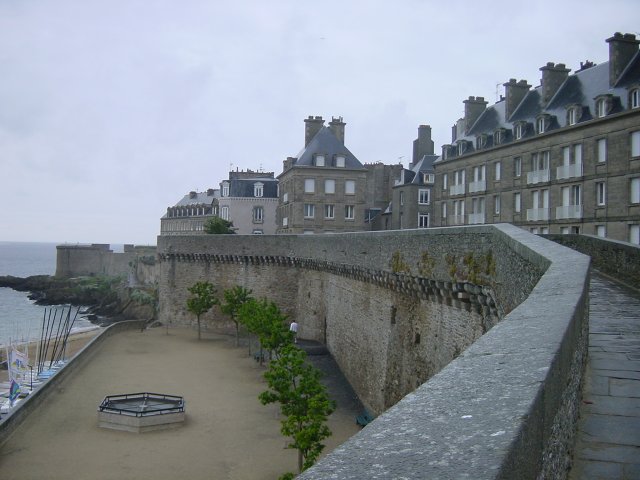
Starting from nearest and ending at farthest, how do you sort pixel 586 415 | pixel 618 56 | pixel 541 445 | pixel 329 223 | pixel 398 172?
pixel 541 445, pixel 586 415, pixel 618 56, pixel 329 223, pixel 398 172

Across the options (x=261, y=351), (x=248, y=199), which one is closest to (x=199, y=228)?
(x=248, y=199)

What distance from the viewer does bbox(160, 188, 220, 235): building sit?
75.2 meters

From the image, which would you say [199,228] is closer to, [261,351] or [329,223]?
[329,223]

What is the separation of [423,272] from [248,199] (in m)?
41.7

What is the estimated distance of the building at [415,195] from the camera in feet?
156

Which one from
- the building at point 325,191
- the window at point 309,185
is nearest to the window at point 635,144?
the building at point 325,191

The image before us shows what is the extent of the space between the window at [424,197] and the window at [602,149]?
66.3ft

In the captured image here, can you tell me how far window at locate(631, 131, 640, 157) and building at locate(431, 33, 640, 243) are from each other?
4 centimetres

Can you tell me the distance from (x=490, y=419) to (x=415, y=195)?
45.7 meters

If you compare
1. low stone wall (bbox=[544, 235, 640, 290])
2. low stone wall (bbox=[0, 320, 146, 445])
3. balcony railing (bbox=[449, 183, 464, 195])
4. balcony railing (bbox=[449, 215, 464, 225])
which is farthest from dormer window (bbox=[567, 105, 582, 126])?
low stone wall (bbox=[0, 320, 146, 445])

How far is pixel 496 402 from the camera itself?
276 centimetres

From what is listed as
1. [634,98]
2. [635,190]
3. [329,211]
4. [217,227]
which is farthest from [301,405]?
[329,211]

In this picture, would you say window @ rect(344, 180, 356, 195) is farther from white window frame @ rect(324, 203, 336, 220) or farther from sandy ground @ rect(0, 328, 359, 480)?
sandy ground @ rect(0, 328, 359, 480)

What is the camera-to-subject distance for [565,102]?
31.4 m
